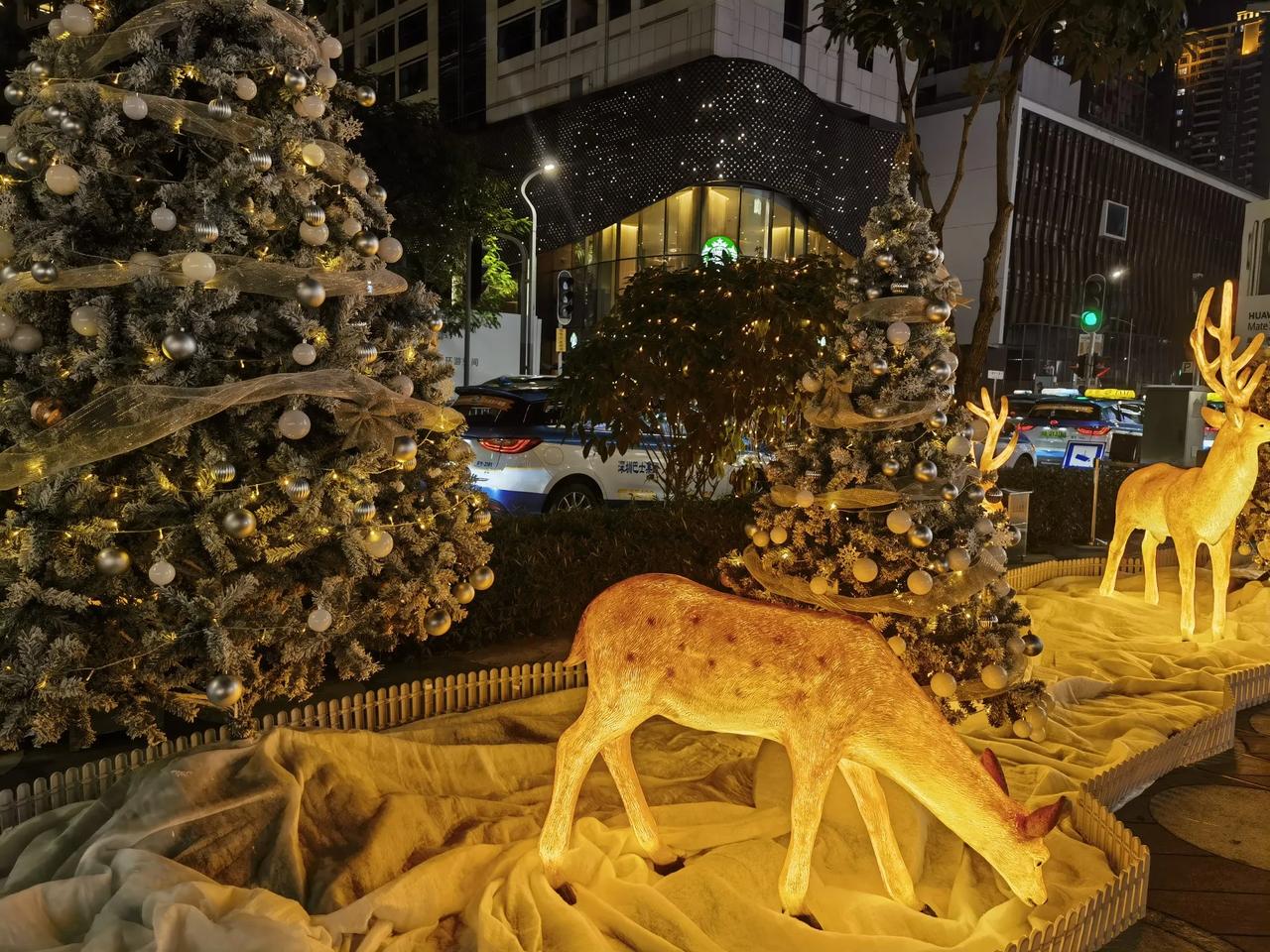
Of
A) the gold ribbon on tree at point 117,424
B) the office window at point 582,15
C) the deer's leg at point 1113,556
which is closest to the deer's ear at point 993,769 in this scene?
the gold ribbon on tree at point 117,424

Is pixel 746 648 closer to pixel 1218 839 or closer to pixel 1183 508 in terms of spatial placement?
pixel 1218 839

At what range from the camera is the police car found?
944 centimetres

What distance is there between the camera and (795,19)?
96.0 feet

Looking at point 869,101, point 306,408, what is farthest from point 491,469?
point 869,101

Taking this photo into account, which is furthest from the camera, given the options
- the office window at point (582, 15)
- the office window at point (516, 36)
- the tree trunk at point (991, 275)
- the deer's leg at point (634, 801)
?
the office window at point (516, 36)

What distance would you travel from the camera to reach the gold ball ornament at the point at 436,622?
4254 mm

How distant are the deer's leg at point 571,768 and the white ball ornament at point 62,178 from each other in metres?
2.77

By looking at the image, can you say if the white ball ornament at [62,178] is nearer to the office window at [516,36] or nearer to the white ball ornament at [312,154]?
the white ball ornament at [312,154]

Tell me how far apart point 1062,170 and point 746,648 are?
4744 centimetres

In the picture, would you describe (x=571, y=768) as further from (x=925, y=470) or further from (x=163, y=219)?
(x=163, y=219)

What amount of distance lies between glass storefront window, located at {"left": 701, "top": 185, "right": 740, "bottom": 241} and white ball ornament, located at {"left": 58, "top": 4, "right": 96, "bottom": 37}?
26774 mm

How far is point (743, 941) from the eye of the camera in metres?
2.80

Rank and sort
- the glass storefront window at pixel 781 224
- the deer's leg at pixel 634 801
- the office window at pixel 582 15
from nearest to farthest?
the deer's leg at pixel 634 801 → the glass storefront window at pixel 781 224 → the office window at pixel 582 15

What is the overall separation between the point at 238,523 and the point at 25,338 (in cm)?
109
